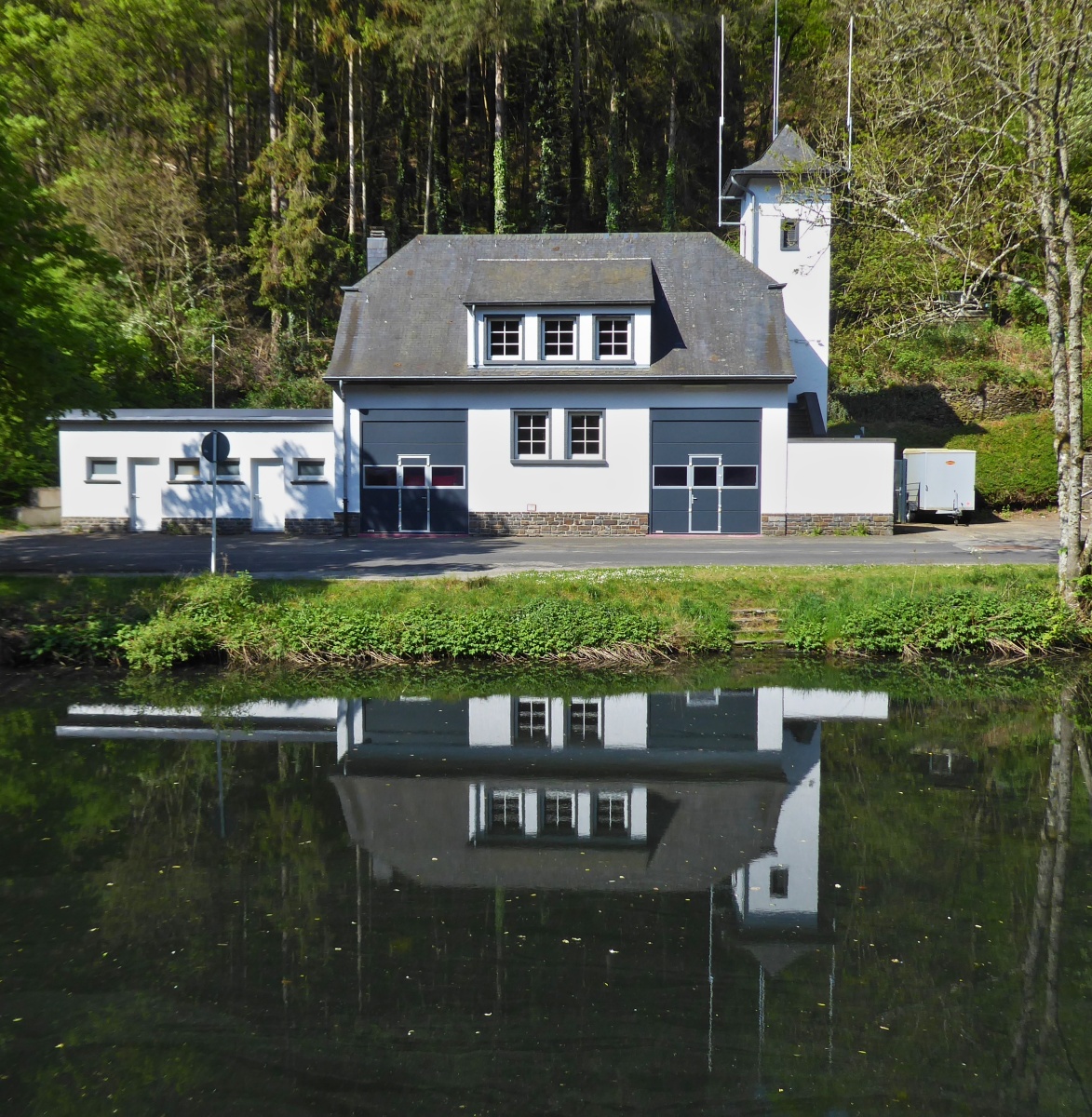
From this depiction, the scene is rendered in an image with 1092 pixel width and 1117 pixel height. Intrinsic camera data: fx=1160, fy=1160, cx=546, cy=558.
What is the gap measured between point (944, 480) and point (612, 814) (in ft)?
64.3

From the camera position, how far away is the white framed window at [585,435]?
27.1m

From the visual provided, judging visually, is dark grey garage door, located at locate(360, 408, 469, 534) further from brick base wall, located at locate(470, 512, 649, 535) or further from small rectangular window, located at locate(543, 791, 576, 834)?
small rectangular window, located at locate(543, 791, 576, 834)

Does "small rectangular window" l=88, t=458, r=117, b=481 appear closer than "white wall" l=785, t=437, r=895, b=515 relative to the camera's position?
No

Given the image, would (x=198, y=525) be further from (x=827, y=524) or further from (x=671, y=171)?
(x=671, y=171)

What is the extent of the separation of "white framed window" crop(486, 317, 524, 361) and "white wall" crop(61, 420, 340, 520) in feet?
14.2

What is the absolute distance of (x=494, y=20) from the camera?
3444 cm

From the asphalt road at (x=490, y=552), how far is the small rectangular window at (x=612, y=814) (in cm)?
885

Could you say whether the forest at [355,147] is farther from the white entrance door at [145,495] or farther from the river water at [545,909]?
the river water at [545,909]

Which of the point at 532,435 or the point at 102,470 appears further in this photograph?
the point at 102,470

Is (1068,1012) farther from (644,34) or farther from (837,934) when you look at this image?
(644,34)

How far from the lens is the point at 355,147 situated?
39.2 metres

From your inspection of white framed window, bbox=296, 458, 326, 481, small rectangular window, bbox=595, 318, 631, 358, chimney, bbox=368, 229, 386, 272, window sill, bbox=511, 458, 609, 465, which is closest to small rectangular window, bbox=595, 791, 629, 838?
window sill, bbox=511, 458, 609, 465

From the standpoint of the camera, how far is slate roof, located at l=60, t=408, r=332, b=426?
26859 millimetres

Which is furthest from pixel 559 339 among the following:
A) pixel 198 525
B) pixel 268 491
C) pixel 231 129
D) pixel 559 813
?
pixel 559 813
